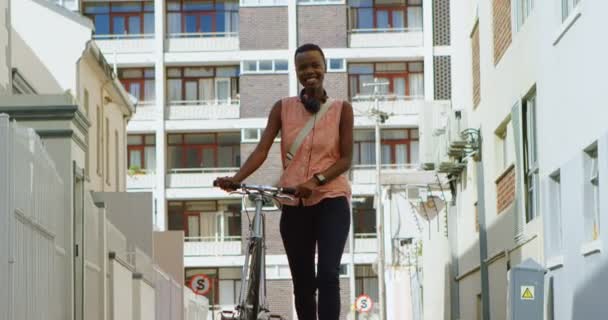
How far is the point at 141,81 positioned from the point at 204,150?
4.29 meters

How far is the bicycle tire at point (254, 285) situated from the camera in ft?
29.7

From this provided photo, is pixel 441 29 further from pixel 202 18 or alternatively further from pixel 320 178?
pixel 320 178

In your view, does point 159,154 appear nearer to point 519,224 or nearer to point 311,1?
point 311,1

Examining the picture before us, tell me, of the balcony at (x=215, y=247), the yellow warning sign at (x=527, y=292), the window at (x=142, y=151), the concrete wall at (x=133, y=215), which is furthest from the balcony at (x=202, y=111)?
the yellow warning sign at (x=527, y=292)

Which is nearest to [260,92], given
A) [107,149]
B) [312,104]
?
[107,149]

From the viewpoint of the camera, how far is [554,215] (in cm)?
1880

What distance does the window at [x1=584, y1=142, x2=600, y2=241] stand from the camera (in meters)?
16.0

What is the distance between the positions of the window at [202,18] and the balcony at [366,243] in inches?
437

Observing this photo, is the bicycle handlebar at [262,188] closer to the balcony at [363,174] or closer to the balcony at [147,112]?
the balcony at [363,174]

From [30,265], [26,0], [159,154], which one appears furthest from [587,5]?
[159,154]

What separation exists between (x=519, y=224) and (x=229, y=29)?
50.0 metres

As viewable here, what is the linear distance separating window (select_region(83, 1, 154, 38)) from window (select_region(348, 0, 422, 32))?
941cm

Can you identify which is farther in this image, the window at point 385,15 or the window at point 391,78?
the window at point 385,15

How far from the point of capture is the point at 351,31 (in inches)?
2776
